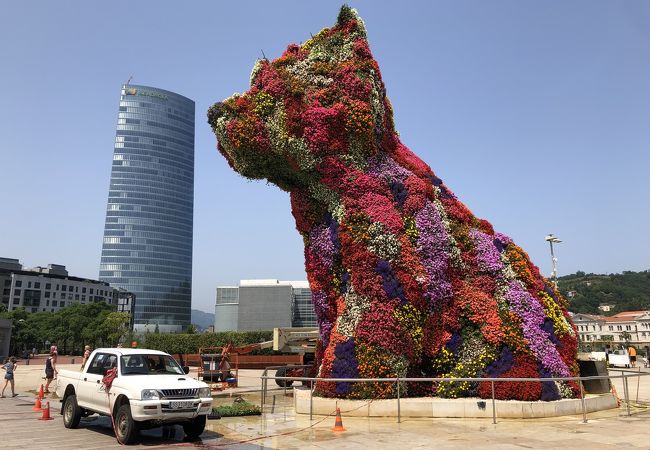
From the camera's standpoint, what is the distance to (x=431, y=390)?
12.4 m

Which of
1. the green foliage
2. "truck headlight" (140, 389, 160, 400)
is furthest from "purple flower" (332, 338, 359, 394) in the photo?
"truck headlight" (140, 389, 160, 400)

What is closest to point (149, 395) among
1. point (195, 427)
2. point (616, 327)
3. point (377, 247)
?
point (195, 427)

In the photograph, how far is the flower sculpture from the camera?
1212 cm

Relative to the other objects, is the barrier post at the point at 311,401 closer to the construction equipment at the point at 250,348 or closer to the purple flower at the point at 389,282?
the purple flower at the point at 389,282

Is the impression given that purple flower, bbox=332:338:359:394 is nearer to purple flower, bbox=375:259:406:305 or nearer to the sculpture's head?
purple flower, bbox=375:259:406:305

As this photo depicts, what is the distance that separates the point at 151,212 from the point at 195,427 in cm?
14886

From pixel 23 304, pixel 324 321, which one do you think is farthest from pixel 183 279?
pixel 324 321

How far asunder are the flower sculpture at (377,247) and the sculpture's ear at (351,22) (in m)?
0.04

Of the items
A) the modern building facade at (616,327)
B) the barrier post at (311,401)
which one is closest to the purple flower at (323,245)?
the barrier post at (311,401)

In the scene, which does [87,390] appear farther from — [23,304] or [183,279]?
[183,279]

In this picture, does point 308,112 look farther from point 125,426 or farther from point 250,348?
point 250,348

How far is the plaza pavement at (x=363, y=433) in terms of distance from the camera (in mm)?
8641

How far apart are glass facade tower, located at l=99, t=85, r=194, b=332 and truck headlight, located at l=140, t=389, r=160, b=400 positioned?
143299 millimetres

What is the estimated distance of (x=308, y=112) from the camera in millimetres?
13594
